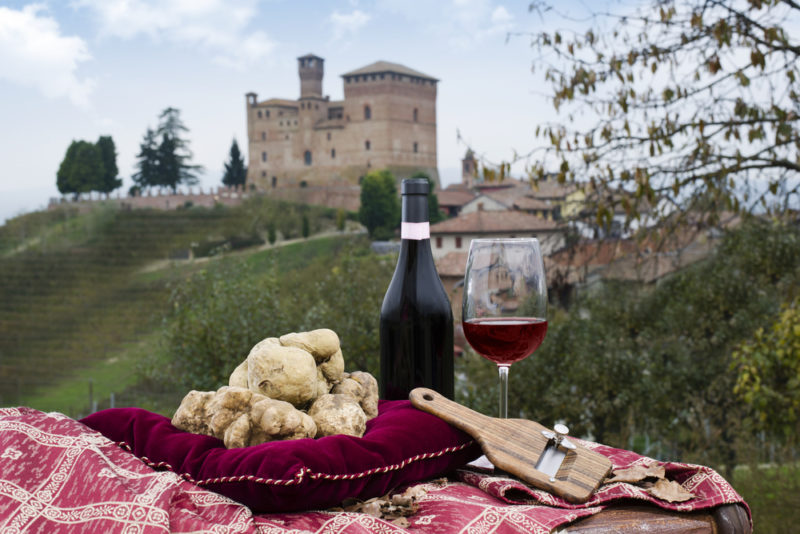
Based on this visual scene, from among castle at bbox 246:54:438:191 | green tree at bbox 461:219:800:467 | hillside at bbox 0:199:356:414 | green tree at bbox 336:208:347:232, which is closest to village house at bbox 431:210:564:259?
hillside at bbox 0:199:356:414

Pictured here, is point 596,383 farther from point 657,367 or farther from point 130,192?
point 130,192

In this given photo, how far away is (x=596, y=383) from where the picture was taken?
877cm

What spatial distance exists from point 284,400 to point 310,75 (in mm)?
50620

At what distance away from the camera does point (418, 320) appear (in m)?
1.29

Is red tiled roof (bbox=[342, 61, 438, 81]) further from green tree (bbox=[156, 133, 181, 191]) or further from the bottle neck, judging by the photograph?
the bottle neck

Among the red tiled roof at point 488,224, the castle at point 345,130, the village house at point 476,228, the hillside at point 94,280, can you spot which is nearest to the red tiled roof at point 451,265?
the village house at point 476,228

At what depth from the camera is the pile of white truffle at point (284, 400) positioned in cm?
98

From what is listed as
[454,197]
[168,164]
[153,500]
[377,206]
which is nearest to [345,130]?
[454,197]

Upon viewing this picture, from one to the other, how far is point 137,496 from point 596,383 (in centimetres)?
839

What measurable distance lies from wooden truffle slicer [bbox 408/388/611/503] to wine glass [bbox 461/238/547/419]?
0.14m

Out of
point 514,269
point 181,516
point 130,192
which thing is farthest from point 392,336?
point 130,192

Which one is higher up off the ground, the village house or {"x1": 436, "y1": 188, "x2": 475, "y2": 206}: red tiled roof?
{"x1": 436, "y1": 188, "x2": 475, "y2": 206}: red tiled roof

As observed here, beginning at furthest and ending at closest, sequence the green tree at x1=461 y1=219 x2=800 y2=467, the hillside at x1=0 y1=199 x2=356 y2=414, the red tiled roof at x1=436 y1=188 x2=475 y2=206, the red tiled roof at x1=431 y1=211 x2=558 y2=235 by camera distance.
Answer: the red tiled roof at x1=436 y1=188 x2=475 y2=206
the red tiled roof at x1=431 y1=211 x2=558 y2=235
the hillside at x1=0 y1=199 x2=356 y2=414
the green tree at x1=461 y1=219 x2=800 y2=467

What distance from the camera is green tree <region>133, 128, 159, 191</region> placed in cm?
4625
